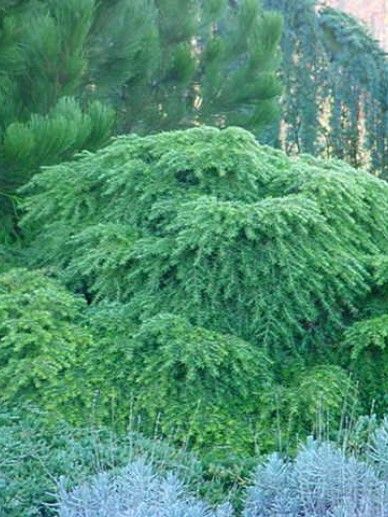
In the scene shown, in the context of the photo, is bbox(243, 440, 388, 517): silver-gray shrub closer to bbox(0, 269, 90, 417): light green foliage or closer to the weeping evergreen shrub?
the weeping evergreen shrub

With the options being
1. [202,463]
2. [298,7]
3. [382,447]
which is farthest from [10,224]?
[298,7]

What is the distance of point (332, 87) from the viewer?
10070 mm

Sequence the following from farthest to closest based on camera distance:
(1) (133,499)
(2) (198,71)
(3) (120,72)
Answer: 1. (2) (198,71)
2. (3) (120,72)
3. (1) (133,499)

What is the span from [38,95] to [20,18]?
0.51 m

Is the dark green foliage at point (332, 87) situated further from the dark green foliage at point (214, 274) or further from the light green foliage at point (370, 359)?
the light green foliage at point (370, 359)

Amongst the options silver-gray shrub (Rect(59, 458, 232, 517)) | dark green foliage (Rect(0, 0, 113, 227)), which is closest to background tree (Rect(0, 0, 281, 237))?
dark green foliage (Rect(0, 0, 113, 227))

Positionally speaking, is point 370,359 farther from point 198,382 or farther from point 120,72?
point 120,72

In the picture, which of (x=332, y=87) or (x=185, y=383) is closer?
(x=185, y=383)

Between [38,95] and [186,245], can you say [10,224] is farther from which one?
[186,245]

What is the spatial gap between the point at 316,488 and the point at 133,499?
A: 0.49m

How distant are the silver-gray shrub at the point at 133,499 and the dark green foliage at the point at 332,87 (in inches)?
306

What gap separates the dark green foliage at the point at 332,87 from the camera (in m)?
9.92

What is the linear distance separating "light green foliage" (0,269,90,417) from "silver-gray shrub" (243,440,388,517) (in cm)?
107

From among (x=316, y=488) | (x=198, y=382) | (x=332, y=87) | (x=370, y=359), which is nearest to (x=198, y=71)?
(x=332, y=87)
